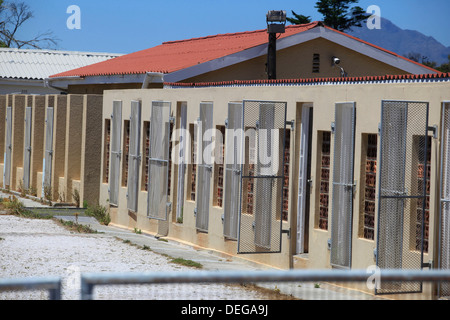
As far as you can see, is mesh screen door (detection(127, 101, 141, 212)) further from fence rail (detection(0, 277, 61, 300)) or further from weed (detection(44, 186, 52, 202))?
fence rail (detection(0, 277, 61, 300))

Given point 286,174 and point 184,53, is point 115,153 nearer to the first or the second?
point 184,53

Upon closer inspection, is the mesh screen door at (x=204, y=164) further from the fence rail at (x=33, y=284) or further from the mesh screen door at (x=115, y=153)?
the fence rail at (x=33, y=284)

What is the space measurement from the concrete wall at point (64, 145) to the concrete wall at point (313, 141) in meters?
3.11

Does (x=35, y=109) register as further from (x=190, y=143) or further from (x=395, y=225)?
(x=395, y=225)

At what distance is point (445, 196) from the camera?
9.31m

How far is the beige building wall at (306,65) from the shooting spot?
1933cm

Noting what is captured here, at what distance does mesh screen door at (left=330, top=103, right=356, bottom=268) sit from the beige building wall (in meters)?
8.70

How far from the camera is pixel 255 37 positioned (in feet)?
71.4

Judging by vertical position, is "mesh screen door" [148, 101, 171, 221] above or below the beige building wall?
below

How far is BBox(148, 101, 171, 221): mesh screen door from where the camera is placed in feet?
49.9

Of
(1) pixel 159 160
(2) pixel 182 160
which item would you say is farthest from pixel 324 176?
(1) pixel 159 160

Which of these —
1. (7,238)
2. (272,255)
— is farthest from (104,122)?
(272,255)

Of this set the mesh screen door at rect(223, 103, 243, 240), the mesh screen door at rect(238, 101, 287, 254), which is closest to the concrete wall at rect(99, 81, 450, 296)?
the mesh screen door at rect(238, 101, 287, 254)

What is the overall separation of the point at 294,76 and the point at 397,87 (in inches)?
405
